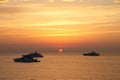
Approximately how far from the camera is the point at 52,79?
108m

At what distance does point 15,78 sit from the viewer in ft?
363

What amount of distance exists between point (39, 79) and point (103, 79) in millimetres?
20656

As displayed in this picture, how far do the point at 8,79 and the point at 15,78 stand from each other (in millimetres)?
3231

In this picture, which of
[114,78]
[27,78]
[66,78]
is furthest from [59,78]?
[114,78]

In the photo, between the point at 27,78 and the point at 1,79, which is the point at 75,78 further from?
the point at 1,79

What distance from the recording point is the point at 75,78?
110 metres

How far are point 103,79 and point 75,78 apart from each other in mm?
9050

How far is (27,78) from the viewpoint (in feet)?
365

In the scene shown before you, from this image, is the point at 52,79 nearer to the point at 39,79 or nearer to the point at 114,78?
the point at 39,79

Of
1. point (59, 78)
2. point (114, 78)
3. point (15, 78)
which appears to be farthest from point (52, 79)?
point (114, 78)

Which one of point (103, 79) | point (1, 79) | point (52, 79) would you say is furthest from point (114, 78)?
point (1, 79)

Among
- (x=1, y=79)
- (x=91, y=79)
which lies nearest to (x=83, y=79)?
(x=91, y=79)

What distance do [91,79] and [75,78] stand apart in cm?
561

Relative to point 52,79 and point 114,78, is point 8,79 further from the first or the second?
point 114,78
